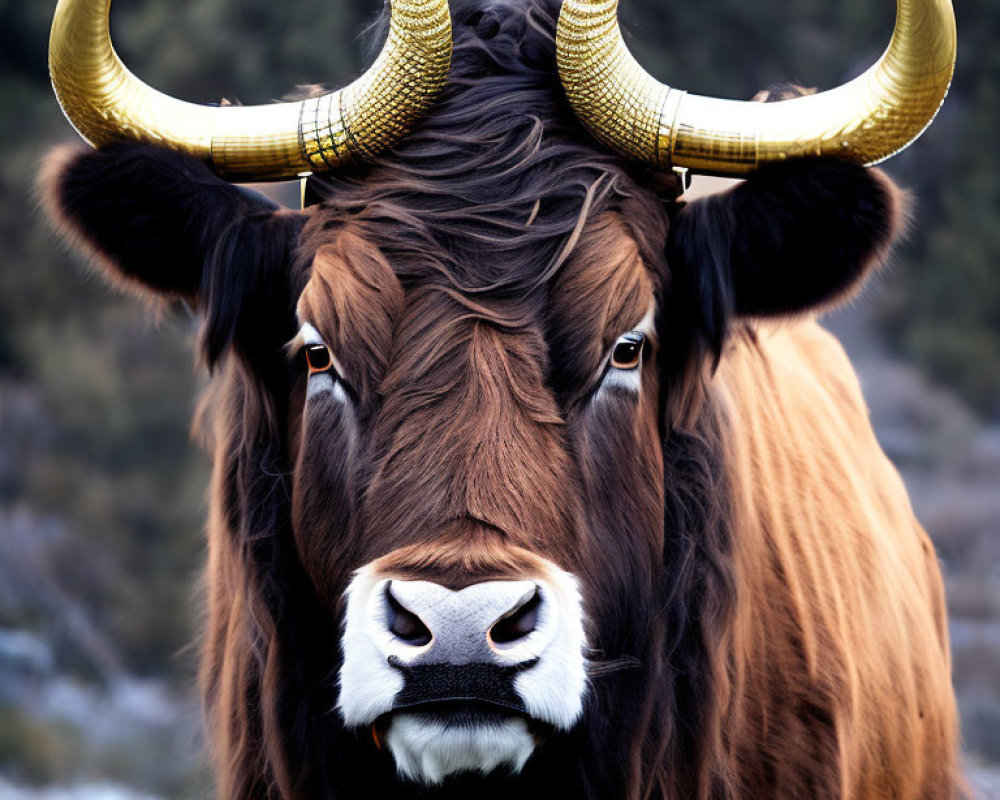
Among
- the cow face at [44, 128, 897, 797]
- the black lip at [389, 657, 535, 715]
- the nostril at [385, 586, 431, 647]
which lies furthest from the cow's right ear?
the black lip at [389, 657, 535, 715]

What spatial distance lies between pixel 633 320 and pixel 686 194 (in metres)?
0.64

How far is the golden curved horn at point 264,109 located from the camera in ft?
11.2

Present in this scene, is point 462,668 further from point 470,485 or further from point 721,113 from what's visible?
point 721,113

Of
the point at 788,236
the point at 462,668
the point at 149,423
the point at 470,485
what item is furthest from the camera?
the point at 149,423

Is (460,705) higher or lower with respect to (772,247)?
lower

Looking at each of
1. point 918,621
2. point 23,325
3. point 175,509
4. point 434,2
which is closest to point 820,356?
point 918,621

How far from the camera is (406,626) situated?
9.20 ft

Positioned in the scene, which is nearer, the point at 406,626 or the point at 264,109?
the point at 406,626

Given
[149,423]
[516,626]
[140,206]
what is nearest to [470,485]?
[516,626]

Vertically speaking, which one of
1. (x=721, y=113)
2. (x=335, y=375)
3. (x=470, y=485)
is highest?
(x=721, y=113)

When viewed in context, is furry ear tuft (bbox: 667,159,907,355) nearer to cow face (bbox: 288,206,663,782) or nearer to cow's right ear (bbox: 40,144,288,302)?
cow face (bbox: 288,206,663,782)

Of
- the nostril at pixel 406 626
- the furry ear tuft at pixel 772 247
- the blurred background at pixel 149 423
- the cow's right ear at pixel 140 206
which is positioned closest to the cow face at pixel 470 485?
the nostril at pixel 406 626

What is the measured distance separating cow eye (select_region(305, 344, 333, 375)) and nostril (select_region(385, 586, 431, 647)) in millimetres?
789

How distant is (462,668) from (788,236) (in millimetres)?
1482
